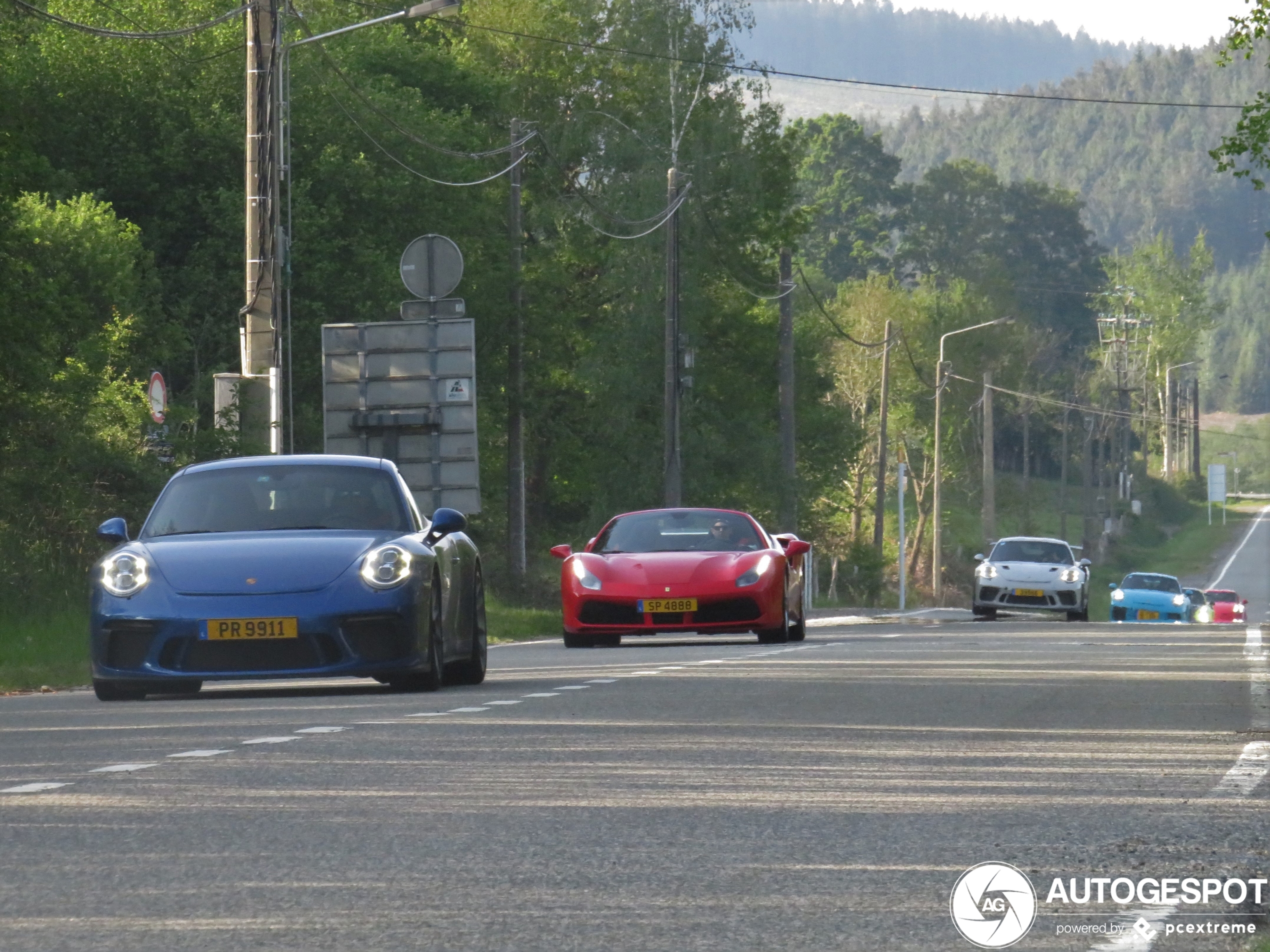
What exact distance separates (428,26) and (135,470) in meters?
39.3

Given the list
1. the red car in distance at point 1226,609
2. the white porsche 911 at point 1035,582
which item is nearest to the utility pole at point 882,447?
the red car in distance at point 1226,609

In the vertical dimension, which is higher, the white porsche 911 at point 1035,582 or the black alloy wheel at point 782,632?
the black alloy wheel at point 782,632

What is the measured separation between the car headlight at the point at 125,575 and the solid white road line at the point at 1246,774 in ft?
21.6

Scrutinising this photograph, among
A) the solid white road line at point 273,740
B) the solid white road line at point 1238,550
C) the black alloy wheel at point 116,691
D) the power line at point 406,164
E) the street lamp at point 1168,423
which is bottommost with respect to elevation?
the solid white road line at point 1238,550

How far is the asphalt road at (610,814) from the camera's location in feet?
20.7

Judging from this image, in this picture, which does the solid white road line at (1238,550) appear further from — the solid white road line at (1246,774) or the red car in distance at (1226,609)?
the solid white road line at (1246,774)

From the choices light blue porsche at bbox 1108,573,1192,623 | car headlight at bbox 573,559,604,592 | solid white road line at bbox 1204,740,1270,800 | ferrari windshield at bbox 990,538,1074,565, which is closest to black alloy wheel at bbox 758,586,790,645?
car headlight at bbox 573,559,604,592

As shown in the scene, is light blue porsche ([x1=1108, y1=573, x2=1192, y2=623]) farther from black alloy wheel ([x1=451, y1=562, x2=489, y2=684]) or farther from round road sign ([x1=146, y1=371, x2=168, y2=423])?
black alloy wheel ([x1=451, y1=562, x2=489, y2=684])

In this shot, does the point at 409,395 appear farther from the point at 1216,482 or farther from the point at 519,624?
the point at 1216,482

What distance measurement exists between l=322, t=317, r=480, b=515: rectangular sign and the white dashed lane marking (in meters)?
20.4

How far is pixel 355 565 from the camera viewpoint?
47.6 ft

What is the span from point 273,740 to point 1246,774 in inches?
176

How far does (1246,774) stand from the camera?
1016 centimetres

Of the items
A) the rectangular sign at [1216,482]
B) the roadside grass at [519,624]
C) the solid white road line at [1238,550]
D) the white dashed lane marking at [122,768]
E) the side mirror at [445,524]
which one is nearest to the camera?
the white dashed lane marking at [122,768]
